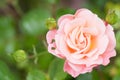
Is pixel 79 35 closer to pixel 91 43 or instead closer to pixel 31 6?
pixel 91 43

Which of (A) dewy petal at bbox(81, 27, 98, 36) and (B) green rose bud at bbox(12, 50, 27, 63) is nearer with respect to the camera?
(A) dewy petal at bbox(81, 27, 98, 36)

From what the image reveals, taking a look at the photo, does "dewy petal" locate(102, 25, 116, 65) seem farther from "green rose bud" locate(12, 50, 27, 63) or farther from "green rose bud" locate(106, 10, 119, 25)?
"green rose bud" locate(12, 50, 27, 63)

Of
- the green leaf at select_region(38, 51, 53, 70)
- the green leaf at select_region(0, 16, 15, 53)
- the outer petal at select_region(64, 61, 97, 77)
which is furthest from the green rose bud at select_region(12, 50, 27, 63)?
the green leaf at select_region(0, 16, 15, 53)

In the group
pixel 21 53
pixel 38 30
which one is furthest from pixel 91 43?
pixel 38 30

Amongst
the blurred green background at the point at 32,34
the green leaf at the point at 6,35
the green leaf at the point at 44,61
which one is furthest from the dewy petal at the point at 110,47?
the green leaf at the point at 6,35

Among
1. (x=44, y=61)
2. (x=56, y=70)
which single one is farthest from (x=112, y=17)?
(x=44, y=61)

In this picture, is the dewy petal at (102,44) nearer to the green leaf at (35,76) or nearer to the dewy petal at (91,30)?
the dewy petal at (91,30)
